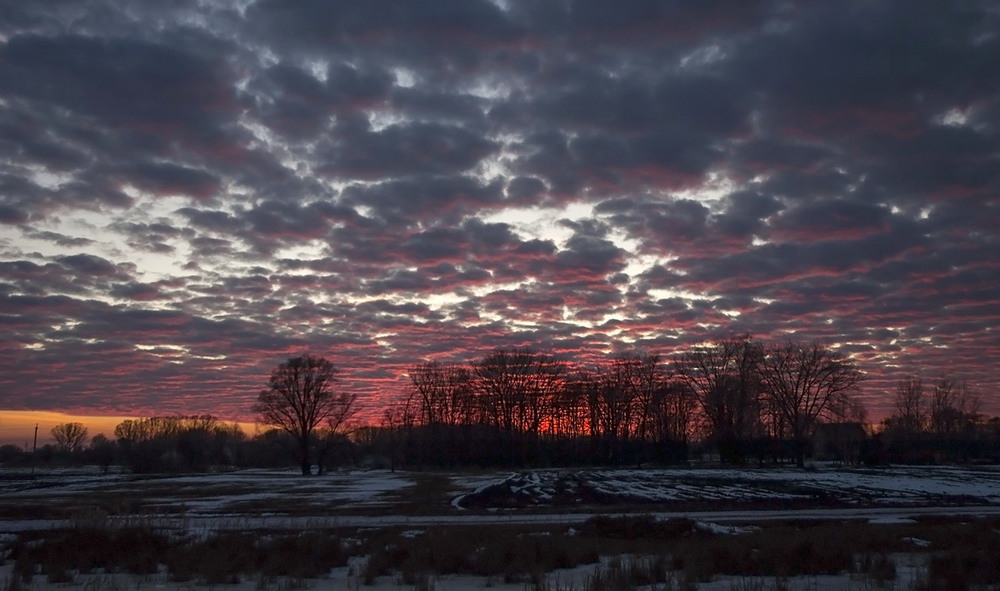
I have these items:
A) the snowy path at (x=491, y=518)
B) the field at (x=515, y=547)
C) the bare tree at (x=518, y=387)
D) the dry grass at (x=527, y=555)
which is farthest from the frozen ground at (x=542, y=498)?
the bare tree at (x=518, y=387)

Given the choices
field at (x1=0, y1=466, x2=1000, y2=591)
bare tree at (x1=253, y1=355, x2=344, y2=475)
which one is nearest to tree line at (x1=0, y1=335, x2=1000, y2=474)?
bare tree at (x1=253, y1=355, x2=344, y2=475)

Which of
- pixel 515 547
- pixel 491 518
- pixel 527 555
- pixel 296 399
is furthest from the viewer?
pixel 296 399

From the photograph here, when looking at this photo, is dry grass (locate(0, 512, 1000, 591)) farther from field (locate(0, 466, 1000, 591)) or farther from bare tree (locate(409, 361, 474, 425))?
bare tree (locate(409, 361, 474, 425))

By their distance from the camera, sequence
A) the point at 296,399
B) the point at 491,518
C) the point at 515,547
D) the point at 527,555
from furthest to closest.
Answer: the point at 296,399 → the point at 491,518 → the point at 515,547 → the point at 527,555

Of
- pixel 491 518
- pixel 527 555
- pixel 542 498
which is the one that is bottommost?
pixel 542 498

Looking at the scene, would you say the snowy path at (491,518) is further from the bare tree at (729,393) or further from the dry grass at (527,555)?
the bare tree at (729,393)

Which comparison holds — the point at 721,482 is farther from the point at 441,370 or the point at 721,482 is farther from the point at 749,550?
the point at 441,370

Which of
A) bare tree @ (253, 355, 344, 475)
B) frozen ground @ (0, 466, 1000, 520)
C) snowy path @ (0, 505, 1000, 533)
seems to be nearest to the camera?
snowy path @ (0, 505, 1000, 533)

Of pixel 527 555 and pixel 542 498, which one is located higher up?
pixel 527 555

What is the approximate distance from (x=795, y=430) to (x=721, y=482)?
41.2m

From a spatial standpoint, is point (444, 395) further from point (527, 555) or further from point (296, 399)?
point (527, 555)

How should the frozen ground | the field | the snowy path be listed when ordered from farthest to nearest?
the frozen ground < the snowy path < the field

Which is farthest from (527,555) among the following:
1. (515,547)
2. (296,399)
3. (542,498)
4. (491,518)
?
(296,399)

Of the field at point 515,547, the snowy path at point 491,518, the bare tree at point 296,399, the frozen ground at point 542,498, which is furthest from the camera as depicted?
the bare tree at point 296,399
